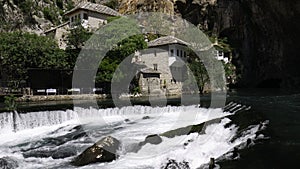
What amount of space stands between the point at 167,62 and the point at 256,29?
1875 cm

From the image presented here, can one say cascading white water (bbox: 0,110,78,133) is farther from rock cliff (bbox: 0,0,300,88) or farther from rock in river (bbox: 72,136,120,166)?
rock cliff (bbox: 0,0,300,88)

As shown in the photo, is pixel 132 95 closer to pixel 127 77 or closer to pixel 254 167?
pixel 127 77

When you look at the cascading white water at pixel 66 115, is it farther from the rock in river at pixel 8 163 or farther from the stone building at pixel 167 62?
the stone building at pixel 167 62

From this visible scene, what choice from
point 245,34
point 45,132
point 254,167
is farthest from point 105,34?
point 245,34

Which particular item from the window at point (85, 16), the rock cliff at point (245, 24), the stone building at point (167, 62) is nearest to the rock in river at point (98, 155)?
the stone building at point (167, 62)

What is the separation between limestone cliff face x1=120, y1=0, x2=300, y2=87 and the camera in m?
42.1

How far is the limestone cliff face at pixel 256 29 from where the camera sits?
42094 millimetres

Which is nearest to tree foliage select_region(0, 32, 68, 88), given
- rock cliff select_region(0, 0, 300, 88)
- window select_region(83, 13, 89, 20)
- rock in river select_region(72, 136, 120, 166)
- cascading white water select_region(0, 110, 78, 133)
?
window select_region(83, 13, 89, 20)

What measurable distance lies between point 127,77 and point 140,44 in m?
4.01

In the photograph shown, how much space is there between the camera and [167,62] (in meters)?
43.2

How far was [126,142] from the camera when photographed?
565 inches

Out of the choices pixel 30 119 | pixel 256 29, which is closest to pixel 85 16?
pixel 30 119

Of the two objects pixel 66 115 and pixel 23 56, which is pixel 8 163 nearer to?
pixel 66 115

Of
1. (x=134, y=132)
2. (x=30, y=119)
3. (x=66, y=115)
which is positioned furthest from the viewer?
(x=66, y=115)
